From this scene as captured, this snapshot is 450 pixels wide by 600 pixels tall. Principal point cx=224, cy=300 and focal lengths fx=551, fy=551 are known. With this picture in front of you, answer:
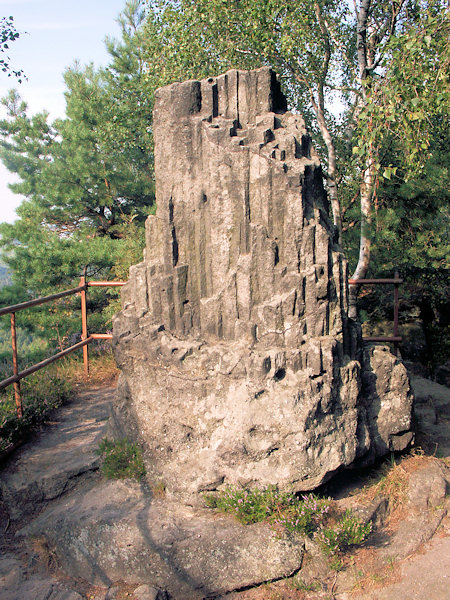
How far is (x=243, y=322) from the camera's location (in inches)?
189

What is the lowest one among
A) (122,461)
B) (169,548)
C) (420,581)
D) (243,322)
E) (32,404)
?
(420,581)

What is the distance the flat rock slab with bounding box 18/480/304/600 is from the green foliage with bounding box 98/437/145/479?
0.35 metres

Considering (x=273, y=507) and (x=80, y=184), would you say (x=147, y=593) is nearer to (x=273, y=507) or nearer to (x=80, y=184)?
(x=273, y=507)

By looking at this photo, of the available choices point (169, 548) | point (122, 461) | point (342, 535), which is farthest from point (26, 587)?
point (342, 535)

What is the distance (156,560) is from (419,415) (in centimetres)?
362

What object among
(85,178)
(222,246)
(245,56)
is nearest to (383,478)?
(222,246)

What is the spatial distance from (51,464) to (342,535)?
2.89 metres

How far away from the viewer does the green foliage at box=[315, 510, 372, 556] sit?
412 cm

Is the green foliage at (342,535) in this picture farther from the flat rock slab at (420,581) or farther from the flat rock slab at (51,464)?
the flat rock slab at (51,464)

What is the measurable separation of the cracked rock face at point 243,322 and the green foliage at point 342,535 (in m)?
0.39

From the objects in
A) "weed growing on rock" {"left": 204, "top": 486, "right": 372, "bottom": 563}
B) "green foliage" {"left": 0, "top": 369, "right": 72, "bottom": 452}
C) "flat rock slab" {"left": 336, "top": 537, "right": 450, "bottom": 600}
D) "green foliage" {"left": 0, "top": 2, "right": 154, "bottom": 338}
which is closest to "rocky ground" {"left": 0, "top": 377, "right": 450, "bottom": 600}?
"flat rock slab" {"left": 336, "top": 537, "right": 450, "bottom": 600}

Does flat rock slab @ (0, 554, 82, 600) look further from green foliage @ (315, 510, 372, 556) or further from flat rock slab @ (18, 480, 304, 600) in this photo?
green foliage @ (315, 510, 372, 556)

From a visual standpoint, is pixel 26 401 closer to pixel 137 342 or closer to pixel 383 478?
pixel 137 342

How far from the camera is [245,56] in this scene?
11.4 meters
